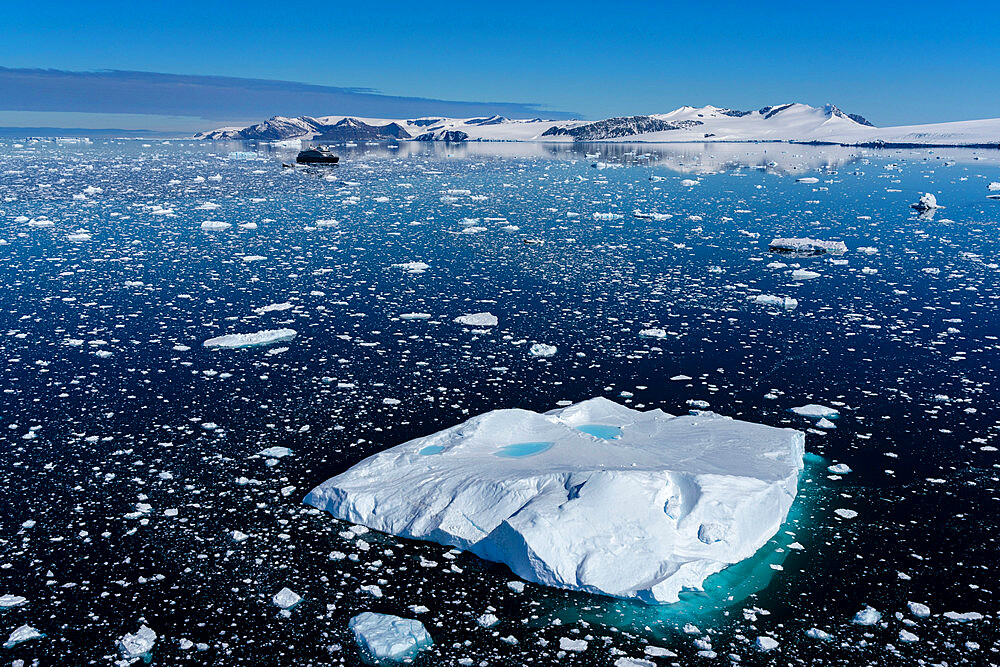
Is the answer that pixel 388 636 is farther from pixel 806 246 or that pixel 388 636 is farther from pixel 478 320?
pixel 806 246

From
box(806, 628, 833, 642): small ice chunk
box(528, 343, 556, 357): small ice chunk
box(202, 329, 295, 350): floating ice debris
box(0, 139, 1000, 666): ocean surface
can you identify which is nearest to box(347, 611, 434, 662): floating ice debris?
box(0, 139, 1000, 666): ocean surface

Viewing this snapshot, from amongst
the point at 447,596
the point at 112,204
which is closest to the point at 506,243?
the point at 447,596

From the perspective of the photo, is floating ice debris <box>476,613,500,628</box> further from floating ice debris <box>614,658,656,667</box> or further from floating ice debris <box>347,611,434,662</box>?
floating ice debris <box>614,658,656,667</box>

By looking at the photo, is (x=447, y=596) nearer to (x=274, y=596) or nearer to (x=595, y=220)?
(x=274, y=596)

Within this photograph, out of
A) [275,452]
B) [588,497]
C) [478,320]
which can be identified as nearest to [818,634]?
[588,497]

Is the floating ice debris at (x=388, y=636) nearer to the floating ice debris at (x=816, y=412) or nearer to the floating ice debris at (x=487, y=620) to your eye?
the floating ice debris at (x=487, y=620)
